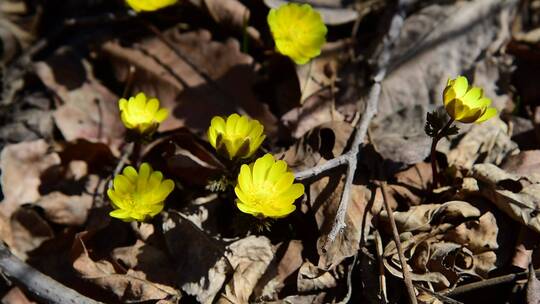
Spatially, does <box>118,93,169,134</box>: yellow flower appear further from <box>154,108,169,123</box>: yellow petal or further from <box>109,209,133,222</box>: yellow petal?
<box>109,209,133,222</box>: yellow petal

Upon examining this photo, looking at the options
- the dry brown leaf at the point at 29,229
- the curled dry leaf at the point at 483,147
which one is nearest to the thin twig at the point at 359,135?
the curled dry leaf at the point at 483,147

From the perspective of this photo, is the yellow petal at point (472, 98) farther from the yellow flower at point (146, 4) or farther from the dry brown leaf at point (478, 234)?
the yellow flower at point (146, 4)

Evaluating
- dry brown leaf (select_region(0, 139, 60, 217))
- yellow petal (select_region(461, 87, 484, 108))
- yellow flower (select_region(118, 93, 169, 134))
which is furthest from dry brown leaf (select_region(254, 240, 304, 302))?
dry brown leaf (select_region(0, 139, 60, 217))

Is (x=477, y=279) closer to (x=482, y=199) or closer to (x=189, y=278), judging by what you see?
(x=482, y=199)

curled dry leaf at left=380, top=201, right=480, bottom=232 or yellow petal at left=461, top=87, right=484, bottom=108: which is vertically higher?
yellow petal at left=461, top=87, right=484, bottom=108

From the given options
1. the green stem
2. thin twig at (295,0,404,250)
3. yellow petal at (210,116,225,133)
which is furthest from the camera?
yellow petal at (210,116,225,133)

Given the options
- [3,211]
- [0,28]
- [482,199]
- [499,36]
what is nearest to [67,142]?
[3,211]
